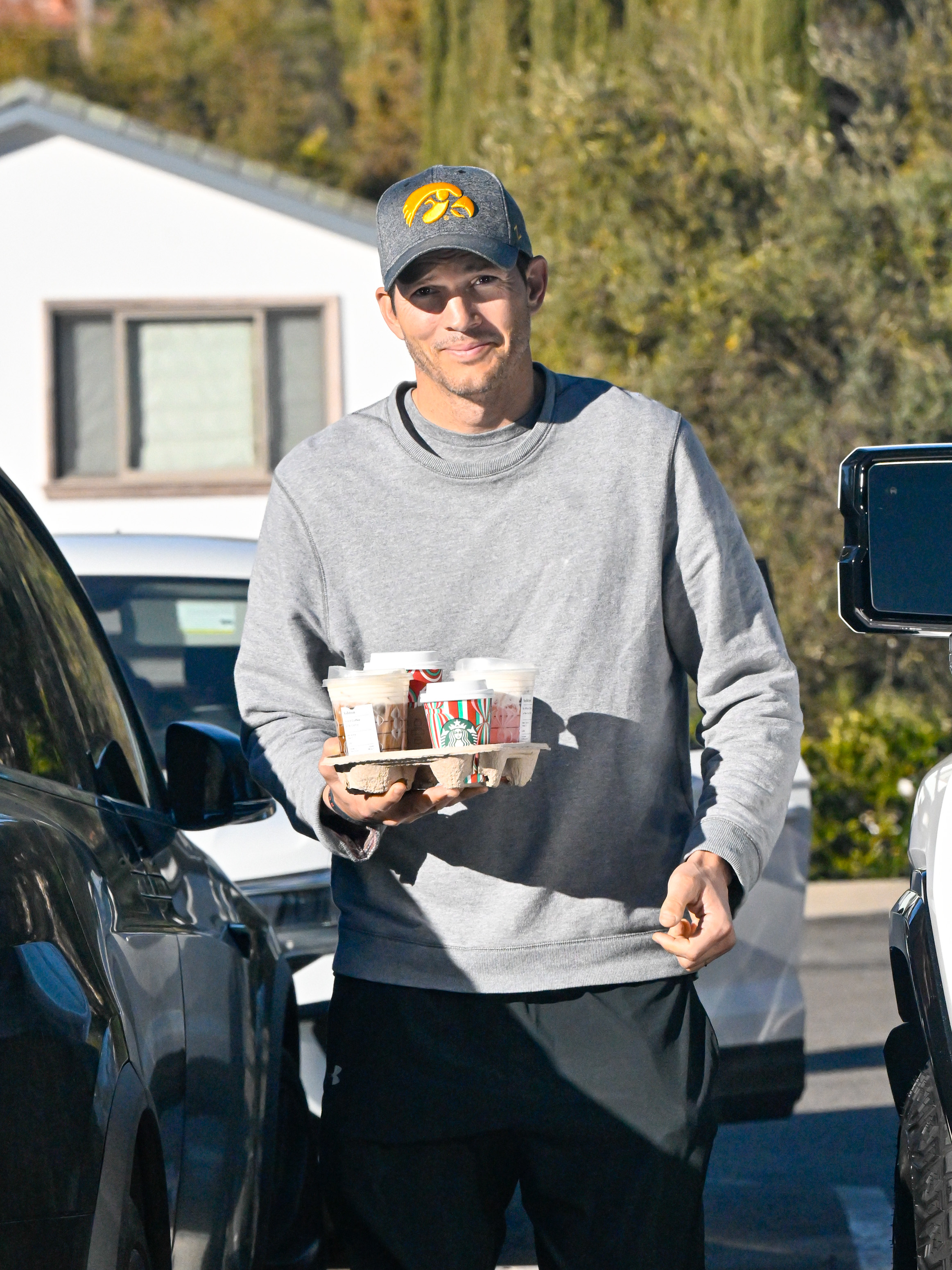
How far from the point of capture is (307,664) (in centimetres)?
264

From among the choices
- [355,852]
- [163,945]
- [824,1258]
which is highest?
[355,852]

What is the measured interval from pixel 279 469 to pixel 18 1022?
3.60 feet

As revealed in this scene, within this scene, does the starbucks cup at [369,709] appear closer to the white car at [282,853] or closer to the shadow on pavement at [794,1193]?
the white car at [282,853]

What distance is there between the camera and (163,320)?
15.1 m

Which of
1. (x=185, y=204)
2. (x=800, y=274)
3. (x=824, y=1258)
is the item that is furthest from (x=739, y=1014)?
(x=185, y=204)

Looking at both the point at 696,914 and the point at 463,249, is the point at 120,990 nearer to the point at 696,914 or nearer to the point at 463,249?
the point at 696,914

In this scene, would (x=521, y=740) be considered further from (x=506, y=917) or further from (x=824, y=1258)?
(x=824, y=1258)

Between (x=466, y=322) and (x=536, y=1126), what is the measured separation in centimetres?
119

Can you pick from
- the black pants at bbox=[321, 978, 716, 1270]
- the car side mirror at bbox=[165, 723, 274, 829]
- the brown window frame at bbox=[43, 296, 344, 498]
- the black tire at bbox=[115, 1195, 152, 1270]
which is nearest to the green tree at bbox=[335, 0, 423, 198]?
the brown window frame at bbox=[43, 296, 344, 498]

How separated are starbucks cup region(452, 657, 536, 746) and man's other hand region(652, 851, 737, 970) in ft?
0.93

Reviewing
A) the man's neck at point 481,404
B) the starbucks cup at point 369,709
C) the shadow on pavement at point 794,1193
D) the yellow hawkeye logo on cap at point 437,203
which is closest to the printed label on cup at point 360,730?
the starbucks cup at point 369,709

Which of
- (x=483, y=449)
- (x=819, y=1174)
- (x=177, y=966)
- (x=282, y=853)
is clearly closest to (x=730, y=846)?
(x=483, y=449)

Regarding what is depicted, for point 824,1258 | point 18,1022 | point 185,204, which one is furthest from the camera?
point 185,204

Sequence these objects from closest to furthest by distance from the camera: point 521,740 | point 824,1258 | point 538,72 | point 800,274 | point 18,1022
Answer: point 18,1022 → point 521,740 → point 824,1258 → point 800,274 → point 538,72
